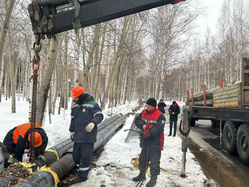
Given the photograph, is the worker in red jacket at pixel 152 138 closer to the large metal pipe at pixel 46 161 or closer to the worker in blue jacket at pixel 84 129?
the worker in blue jacket at pixel 84 129

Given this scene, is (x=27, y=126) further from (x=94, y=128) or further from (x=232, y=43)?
(x=232, y=43)

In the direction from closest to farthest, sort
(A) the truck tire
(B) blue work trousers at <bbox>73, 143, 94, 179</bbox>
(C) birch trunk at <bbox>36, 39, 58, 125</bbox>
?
(B) blue work trousers at <bbox>73, 143, 94, 179</bbox>
(C) birch trunk at <bbox>36, 39, 58, 125</bbox>
(A) the truck tire

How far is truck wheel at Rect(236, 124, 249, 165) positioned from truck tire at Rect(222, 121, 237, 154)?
0.30 m

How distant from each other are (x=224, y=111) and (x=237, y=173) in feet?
6.85

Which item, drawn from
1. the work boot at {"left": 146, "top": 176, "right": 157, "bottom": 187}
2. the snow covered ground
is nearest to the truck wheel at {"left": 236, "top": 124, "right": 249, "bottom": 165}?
the snow covered ground

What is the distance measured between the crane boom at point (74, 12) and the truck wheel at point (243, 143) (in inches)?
168

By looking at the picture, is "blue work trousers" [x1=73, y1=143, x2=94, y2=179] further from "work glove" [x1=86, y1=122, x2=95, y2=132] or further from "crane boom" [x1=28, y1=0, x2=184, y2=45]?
"crane boom" [x1=28, y1=0, x2=184, y2=45]

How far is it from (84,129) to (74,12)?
2069 mm

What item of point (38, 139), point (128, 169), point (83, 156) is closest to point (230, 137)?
point (128, 169)

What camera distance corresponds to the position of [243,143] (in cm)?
579

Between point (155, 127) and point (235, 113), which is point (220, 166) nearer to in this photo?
point (235, 113)

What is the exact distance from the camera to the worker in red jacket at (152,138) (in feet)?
12.1

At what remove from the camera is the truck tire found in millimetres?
6218

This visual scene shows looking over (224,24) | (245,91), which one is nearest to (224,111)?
(245,91)
